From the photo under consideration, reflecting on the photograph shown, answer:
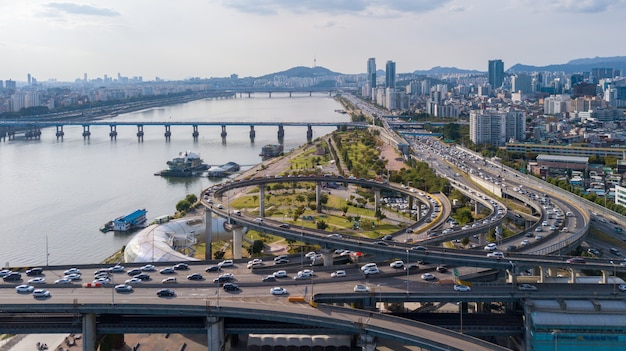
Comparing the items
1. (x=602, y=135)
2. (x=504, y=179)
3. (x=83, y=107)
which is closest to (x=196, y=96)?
(x=83, y=107)

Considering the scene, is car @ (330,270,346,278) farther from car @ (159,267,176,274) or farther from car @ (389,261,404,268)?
car @ (159,267,176,274)

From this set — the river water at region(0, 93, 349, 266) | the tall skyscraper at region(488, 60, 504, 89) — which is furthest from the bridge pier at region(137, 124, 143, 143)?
the tall skyscraper at region(488, 60, 504, 89)

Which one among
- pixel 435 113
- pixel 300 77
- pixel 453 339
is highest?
pixel 300 77

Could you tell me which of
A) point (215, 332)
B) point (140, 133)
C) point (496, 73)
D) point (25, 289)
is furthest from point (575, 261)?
point (496, 73)

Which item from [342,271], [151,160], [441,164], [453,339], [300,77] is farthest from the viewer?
[300,77]

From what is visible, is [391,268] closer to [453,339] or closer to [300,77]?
[453,339]

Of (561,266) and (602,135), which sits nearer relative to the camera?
(561,266)

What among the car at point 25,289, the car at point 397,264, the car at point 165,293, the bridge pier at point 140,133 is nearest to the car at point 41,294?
the car at point 25,289

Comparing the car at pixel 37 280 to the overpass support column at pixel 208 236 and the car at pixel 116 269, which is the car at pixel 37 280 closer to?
the car at pixel 116 269
